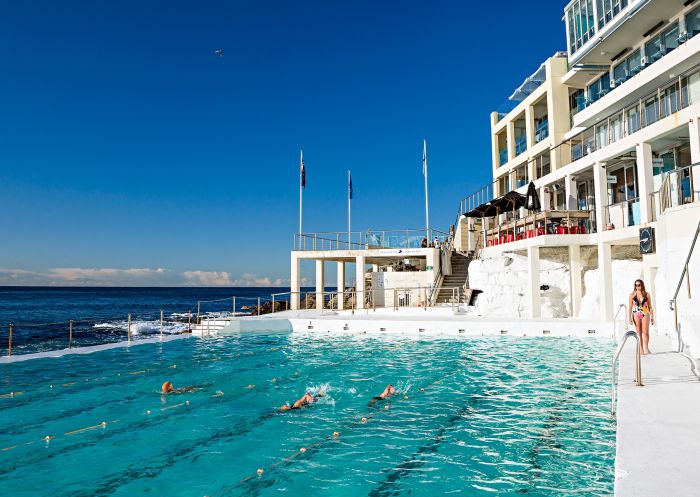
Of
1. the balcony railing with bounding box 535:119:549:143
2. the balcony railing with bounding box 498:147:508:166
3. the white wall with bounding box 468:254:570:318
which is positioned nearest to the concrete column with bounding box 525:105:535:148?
the balcony railing with bounding box 535:119:549:143

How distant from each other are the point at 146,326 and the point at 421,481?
38.4m

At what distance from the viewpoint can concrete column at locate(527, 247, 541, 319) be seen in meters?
20.9

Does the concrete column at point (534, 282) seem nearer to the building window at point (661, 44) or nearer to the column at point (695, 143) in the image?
the column at point (695, 143)

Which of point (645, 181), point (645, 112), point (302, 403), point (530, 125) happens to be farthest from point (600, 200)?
point (302, 403)

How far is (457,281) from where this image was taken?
3011 cm

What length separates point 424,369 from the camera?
13008 millimetres

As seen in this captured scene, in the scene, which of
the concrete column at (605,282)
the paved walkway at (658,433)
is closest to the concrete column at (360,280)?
the concrete column at (605,282)

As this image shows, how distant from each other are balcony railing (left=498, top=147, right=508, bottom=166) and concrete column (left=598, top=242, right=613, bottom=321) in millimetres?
15878

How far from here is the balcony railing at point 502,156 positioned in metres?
34.0

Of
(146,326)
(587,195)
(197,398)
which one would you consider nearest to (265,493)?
(197,398)

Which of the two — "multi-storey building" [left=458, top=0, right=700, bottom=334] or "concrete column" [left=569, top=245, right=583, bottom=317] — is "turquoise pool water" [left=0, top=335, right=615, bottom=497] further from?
"concrete column" [left=569, top=245, right=583, bottom=317]

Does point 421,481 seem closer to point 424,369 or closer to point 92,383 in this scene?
point 424,369

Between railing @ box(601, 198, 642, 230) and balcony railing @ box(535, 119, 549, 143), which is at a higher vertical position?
balcony railing @ box(535, 119, 549, 143)

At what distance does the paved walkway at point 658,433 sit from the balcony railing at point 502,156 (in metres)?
27.3
